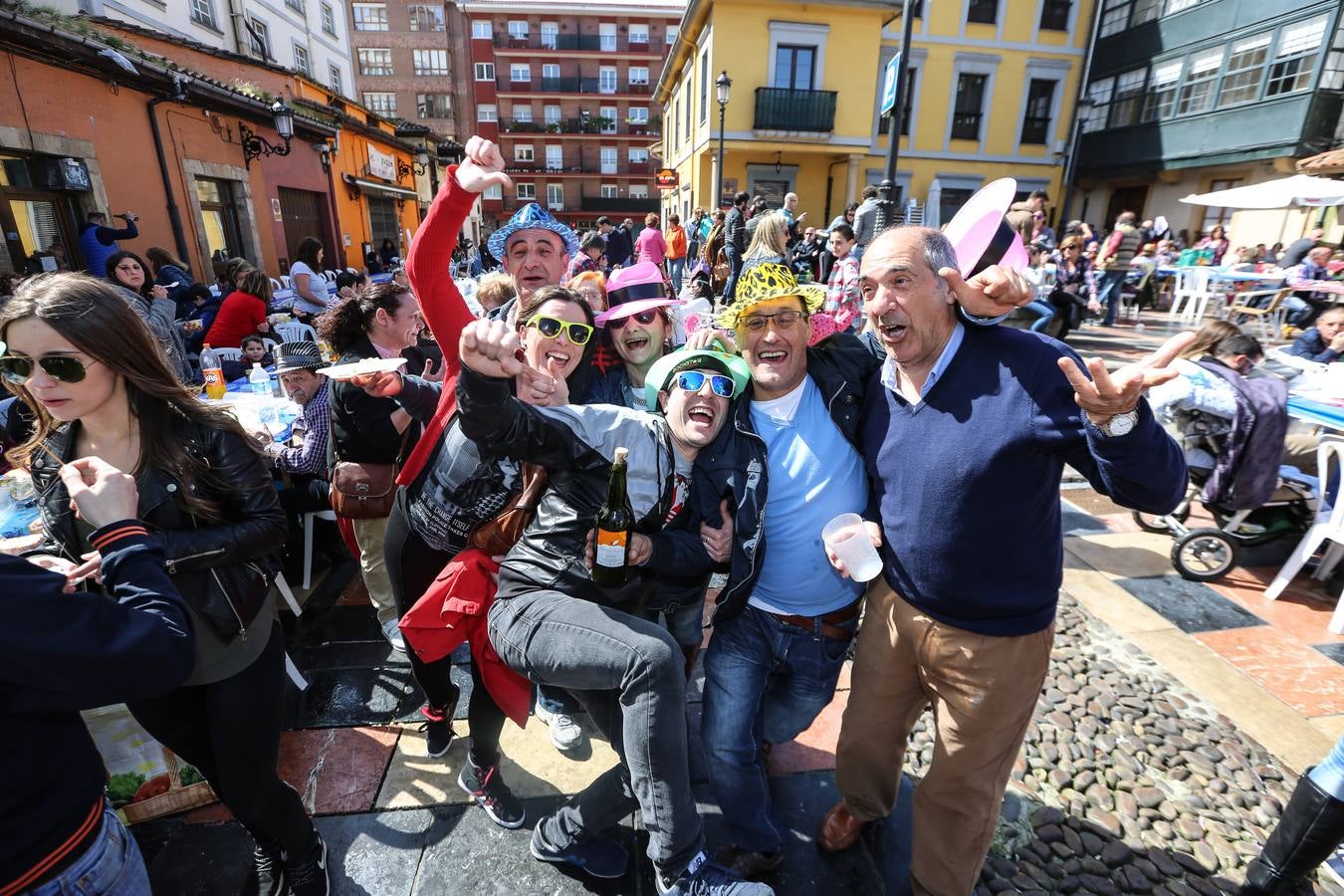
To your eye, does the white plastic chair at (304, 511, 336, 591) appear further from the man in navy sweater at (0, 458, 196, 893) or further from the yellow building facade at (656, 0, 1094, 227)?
the yellow building facade at (656, 0, 1094, 227)

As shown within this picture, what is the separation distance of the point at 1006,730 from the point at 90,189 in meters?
12.8

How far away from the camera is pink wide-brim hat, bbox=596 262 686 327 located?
3.08 m

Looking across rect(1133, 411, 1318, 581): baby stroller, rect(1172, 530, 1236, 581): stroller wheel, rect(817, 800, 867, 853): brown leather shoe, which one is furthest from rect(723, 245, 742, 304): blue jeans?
rect(817, 800, 867, 853): brown leather shoe

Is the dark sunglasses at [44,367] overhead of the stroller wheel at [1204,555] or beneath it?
overhead

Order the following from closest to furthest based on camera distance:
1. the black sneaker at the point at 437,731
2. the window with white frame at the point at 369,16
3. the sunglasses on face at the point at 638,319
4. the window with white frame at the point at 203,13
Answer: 1. the black sneaker at the point at 437,731
2. the sunglasses on face at the point at 638,319
3. the window with white frame at the point at 203,13
4. the window with white frame at the point at 369,16

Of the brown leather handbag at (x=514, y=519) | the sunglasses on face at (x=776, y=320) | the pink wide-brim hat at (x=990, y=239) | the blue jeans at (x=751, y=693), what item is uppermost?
the pink wide-brim hat at (x=990, y=239)

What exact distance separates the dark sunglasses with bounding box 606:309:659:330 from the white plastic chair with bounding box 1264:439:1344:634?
422 cm

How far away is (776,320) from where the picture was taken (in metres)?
2.19

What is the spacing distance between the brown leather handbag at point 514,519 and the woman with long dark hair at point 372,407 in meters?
1.04

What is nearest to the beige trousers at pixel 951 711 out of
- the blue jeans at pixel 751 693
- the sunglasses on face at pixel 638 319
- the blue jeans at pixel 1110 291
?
the blue jeans at pixel 751 693

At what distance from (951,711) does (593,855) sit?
1358 mm

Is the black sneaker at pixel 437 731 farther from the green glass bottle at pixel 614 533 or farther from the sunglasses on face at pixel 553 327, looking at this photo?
the sunglasses on face at pixel 553 327

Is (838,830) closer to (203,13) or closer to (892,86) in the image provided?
(892,86)

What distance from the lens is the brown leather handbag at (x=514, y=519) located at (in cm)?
217
